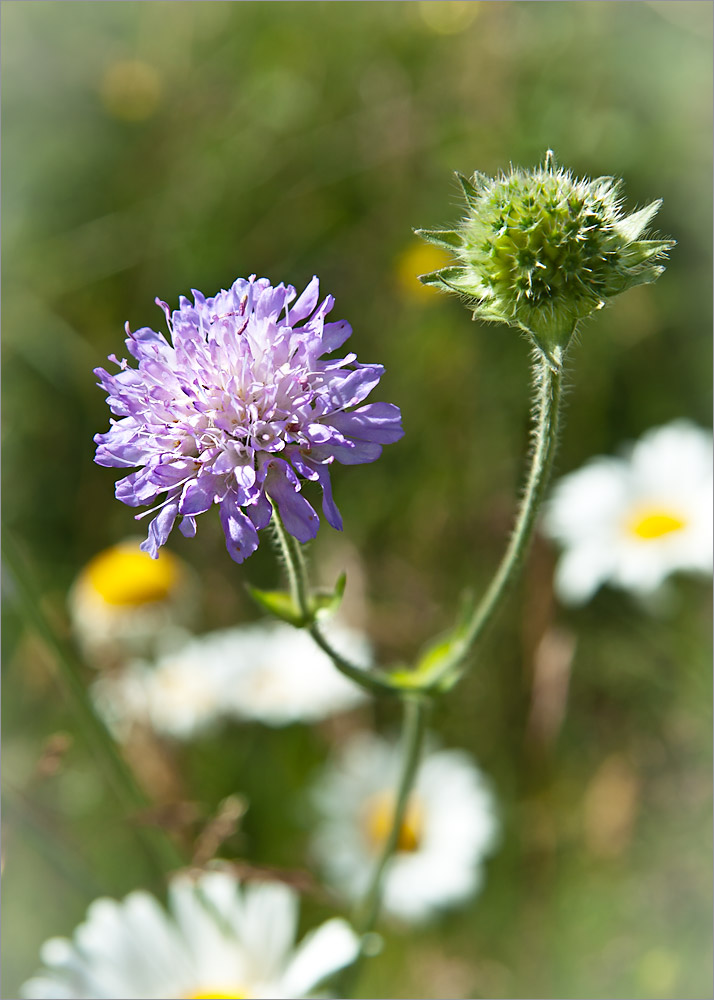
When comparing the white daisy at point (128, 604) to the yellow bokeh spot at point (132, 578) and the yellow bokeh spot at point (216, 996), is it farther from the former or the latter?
the yellow bokeh spot at point (216, 996)

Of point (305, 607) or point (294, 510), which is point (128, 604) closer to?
point (305, 607)

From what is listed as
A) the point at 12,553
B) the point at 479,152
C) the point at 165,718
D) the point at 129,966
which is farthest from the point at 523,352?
the point at 129,966

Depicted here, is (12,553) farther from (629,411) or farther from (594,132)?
(594,132)

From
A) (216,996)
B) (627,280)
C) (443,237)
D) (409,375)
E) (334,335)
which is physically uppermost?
(409,375)

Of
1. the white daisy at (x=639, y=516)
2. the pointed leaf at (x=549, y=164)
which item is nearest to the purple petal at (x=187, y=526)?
the pointed leaf at (x=549, y=164)

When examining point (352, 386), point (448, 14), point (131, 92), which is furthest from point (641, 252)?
point (131, 92)
